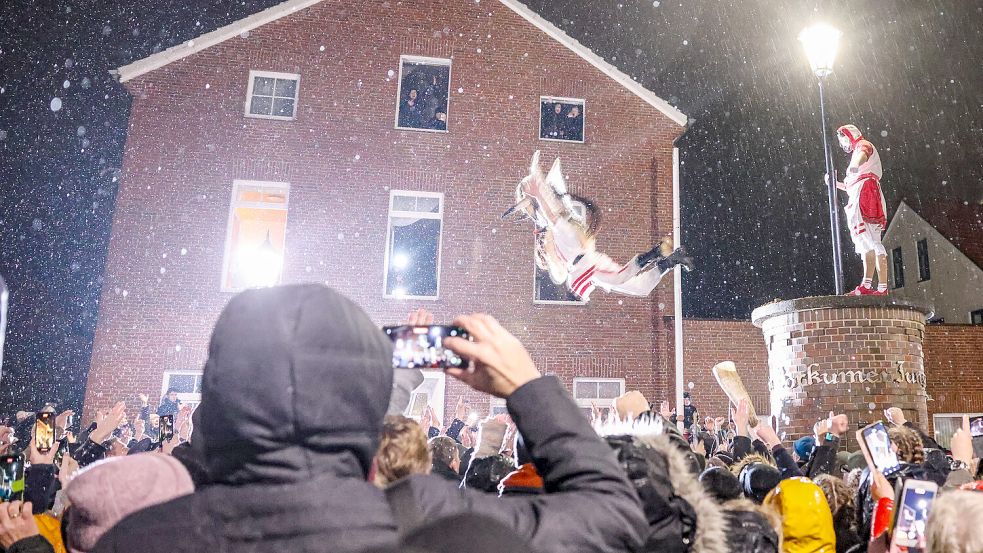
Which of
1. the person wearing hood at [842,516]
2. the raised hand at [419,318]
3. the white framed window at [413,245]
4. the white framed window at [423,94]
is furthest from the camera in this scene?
the white framed window at [423,94]

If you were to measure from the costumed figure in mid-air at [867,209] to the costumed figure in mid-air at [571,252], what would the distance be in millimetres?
3317

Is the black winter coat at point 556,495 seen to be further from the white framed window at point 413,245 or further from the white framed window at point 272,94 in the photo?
the white framed window at point 272,94

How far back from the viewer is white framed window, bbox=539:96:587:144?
49.5ft

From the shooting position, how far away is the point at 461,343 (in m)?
1.32

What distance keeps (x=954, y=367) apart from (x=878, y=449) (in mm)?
16760

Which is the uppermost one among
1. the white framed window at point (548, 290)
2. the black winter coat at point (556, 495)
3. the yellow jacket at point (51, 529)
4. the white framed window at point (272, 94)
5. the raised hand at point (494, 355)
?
the white framed window at point (272, 94)

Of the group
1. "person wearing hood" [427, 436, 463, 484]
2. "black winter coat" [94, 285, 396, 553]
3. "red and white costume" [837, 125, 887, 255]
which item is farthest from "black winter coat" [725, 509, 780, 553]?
"red and white costume" [837, 125, 887, 255]

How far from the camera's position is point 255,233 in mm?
14141

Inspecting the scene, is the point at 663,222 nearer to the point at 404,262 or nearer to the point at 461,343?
the point at 404,262

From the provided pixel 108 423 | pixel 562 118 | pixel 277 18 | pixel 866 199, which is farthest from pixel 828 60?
pixel 277 18

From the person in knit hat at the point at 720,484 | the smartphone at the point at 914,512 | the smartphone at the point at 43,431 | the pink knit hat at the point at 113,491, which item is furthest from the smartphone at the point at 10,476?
the smartphone at the point at 914,512

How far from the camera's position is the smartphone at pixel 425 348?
136cm

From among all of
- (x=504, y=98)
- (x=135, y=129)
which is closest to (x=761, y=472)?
(x=504, y=98)

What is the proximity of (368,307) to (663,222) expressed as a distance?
677 centimetres
